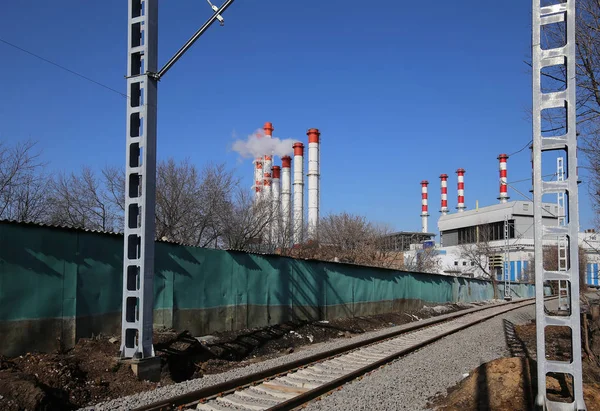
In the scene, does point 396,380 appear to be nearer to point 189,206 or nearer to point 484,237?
point 189,206

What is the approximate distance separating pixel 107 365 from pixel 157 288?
11.7ft

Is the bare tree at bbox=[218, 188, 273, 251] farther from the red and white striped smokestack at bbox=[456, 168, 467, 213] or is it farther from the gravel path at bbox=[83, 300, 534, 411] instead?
the red and white striped smokestack at bbox=[456, 168, 467, 213]

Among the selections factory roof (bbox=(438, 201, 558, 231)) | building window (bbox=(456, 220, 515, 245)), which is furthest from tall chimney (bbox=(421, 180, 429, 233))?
building window (bbox=(456, 220, 515, 245))

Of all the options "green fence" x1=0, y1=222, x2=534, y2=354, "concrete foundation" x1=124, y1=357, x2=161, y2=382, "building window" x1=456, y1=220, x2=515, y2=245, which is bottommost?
"concrete foundation" x1=124, y1=357, x2=161, y2=382

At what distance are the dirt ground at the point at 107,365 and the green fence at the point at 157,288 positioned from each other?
44 centimetres

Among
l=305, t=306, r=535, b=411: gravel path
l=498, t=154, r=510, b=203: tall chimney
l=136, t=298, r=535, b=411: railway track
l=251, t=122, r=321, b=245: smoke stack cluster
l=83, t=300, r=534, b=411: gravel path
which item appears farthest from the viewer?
l=498, t=154, r=510, b=203: tall chimney

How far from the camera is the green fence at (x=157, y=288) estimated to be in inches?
391

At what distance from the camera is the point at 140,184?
10562mm

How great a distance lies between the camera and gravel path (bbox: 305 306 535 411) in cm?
861

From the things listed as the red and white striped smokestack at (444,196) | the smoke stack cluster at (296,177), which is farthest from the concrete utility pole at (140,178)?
the red and white striped smokestack at (444,196)

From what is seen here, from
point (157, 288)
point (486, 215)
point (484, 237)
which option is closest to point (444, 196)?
point (486, 215)

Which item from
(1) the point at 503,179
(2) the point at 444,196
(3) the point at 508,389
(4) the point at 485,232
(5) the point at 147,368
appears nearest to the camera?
(3) the point at 508,389

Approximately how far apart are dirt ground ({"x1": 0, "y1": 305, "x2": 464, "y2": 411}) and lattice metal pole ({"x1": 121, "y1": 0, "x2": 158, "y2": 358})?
2.25 ft

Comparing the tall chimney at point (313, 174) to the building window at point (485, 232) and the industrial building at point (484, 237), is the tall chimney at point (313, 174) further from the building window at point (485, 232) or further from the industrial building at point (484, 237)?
the building window at point (485, 232)
